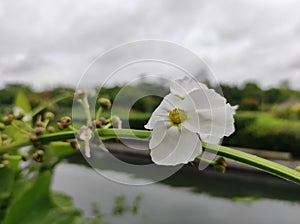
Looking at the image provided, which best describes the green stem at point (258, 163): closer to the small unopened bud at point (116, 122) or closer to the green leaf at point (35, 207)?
the small unopened bud at point (116, 122)

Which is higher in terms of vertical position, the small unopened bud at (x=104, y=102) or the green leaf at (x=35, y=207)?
the small unopened bud at (x=104, y=102)

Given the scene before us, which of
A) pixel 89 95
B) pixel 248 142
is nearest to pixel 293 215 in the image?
pixel 248 142

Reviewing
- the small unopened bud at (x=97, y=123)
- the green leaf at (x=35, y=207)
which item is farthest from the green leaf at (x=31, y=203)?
the small unopened bud at (x=97, y=123)

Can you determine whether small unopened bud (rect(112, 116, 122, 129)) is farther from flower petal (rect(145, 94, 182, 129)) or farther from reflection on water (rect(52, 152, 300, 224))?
reflection on water (rect(52, 152, 300, 224))

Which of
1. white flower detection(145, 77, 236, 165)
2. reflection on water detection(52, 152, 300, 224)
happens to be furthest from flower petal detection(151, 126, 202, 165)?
reflection on water detection(52, 152, 300, 224)

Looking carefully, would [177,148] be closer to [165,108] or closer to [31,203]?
[165,108]

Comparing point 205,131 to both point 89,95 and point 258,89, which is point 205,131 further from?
point 258,89
